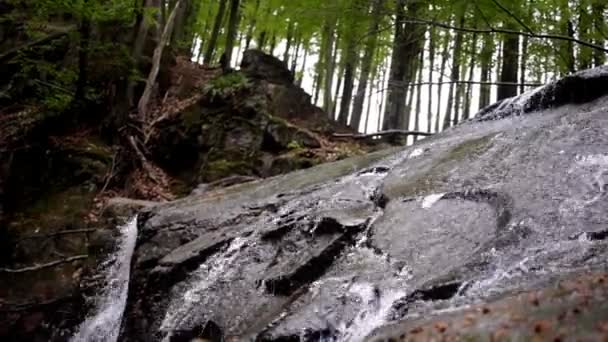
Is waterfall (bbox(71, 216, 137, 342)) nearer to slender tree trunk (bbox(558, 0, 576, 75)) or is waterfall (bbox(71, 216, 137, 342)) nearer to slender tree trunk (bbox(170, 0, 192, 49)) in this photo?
slender tree trunk (bbox(558, 0, 576, 75))

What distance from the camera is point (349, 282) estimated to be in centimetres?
369

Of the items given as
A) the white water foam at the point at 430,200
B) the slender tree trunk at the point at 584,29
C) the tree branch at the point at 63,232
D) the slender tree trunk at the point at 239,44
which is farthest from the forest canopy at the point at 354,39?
the slender tree trunk at the point at 239,44

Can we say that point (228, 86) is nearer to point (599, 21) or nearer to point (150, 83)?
→ point (150, 83)

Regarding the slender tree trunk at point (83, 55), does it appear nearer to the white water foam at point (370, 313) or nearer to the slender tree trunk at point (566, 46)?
the white water foam at point (370, 313)

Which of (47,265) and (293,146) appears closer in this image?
(47,265)

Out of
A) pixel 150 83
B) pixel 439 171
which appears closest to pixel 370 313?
pixel 439 171

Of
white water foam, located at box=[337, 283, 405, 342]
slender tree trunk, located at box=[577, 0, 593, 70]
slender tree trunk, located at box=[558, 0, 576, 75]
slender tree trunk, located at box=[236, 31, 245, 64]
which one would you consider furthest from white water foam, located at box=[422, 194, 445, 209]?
slender tree trunk, located at box=[236, 31, 245, 64]

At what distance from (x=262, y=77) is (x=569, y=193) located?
10185 millimetres

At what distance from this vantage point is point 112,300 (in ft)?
20.9

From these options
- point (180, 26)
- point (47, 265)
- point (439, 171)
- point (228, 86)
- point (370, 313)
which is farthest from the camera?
point (180, 26)

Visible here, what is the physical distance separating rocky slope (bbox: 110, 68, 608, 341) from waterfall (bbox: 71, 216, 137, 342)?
2.19 ft

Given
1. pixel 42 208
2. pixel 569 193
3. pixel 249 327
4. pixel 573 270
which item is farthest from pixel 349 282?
pixel 42 208

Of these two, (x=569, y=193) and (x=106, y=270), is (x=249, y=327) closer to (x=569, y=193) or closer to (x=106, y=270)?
(x=569, y=193)

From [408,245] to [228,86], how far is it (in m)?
8.89
